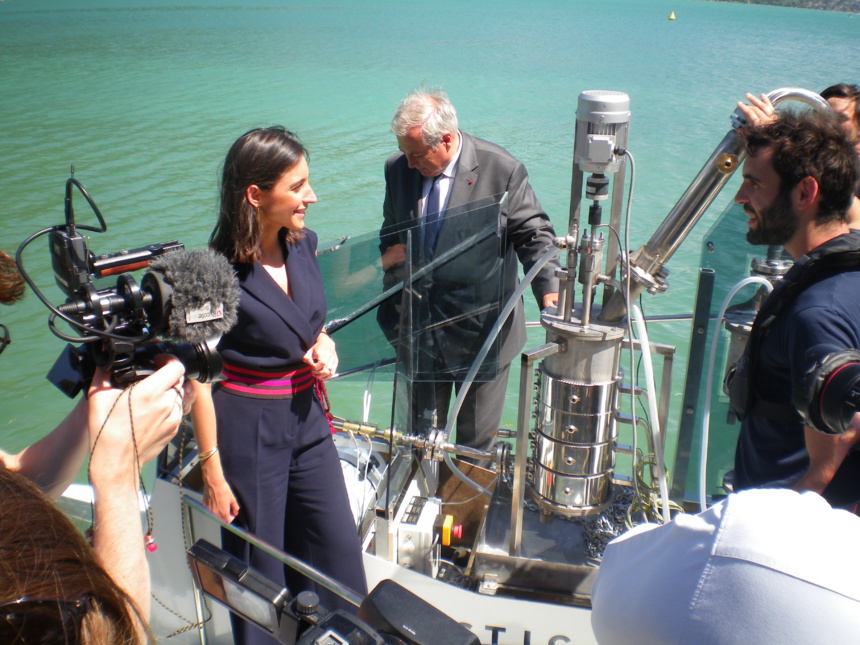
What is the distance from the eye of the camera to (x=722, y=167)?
1982 mm

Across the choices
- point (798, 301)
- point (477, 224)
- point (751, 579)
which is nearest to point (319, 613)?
point (751, 579)

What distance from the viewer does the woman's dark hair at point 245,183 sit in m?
2.18

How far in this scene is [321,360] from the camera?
7.51ft

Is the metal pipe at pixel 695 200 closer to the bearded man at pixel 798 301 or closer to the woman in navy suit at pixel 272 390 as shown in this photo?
the bearded man at pixel 798 301

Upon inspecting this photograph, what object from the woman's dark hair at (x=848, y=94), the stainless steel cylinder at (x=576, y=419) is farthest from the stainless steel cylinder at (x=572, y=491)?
the woman's dark hair at (x=848, y=94)

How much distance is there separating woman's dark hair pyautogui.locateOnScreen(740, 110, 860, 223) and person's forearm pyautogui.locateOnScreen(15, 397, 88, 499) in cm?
169

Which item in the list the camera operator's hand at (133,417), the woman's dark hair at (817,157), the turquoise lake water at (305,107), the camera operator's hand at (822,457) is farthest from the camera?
the turquoise lake water at (305,107)

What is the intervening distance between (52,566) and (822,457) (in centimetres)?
154

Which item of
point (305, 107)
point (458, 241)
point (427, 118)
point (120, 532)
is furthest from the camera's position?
point (305, 107)

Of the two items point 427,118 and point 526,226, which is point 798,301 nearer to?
point 526,226

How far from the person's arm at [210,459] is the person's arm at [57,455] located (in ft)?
1.92

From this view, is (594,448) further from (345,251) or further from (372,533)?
(345,251)

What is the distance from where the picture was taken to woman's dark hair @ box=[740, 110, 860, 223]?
6.06ft

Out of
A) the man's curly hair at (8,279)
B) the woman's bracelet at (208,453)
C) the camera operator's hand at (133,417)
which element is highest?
the man's curly hair at (8,279)
